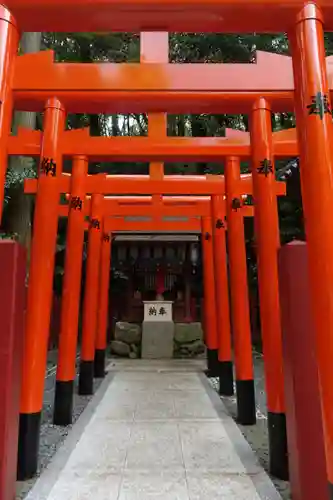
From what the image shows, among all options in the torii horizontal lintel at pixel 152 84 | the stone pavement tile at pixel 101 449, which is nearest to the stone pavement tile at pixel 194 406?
the stone pavement tile at pixel 101 449

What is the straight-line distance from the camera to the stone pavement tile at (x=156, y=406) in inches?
229

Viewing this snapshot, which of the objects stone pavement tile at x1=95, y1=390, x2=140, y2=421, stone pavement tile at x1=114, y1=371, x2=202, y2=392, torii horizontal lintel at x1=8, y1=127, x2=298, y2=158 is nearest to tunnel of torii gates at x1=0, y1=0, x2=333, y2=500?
torii horizontal lintel at x1=8, y1=127, x2=298, y2=158

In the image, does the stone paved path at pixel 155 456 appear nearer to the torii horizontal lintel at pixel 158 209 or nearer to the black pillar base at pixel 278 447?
the black pillar base at pixel 278 447

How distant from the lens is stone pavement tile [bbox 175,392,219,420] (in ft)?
19.3

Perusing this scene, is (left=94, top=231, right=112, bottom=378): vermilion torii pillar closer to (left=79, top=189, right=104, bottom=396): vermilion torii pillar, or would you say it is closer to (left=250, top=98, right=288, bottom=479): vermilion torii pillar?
(left=79, top=189, right=104, bottom=396): vermilion torii pillar

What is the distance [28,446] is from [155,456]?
1290 mm

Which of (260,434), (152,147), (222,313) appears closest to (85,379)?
(222,313)

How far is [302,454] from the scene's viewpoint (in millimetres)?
2824

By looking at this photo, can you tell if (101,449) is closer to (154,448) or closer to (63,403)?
(154,448)

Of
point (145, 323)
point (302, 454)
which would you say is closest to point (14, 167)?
point (145, 323)

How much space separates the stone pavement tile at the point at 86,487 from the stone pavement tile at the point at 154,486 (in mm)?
83

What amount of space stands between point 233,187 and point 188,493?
155 inches

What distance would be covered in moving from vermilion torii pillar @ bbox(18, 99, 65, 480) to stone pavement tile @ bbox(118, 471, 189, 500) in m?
0.97

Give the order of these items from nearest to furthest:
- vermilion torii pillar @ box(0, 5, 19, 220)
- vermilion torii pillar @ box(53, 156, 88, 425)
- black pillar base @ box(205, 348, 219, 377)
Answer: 1. vermilion torii pillar @ box(0, 5, 19, 220)
2. vermilion torii pillar @ box(53, 156, 88, 425)
3. black pillar base @ box(205, 348, 219, 377)
